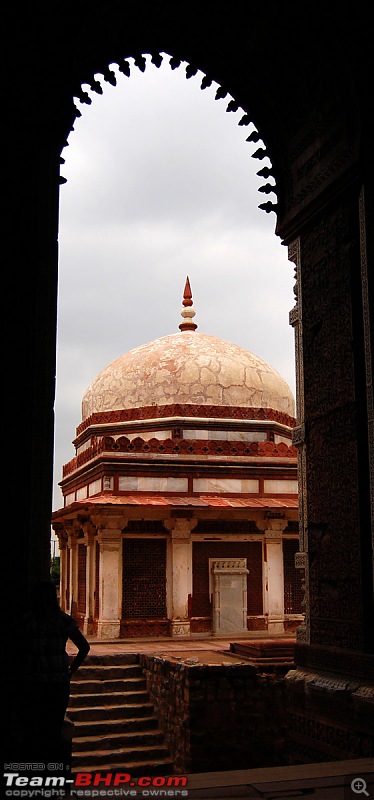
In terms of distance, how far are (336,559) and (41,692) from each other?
2598 millimetres

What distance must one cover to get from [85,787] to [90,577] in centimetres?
1407

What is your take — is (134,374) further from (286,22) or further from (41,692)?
(41,692)

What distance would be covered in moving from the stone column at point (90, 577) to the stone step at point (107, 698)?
5.95 meters

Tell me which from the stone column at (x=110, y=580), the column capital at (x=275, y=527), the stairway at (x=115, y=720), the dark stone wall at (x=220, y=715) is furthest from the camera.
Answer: the column capital at (x=275, y=527)

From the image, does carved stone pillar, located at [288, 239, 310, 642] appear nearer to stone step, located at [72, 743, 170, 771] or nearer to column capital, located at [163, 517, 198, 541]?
stone step, located at [72, 743, 170, 771]

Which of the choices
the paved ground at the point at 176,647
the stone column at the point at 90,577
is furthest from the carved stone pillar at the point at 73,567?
the paved ground at the point at 176,647

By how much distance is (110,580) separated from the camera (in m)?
16.9

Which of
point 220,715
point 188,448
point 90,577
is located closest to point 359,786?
point 220,715

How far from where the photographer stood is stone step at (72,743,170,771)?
32.2ft

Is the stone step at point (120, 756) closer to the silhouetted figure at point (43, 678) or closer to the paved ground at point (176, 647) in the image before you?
the paved ground at point (176, 647)

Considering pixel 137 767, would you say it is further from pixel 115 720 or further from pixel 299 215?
pixel 299 215

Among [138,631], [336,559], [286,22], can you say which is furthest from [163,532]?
[286,22]

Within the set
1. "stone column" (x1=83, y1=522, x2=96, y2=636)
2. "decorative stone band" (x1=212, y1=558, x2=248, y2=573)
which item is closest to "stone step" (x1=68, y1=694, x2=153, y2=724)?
"stone column" (x1=83, y1=522, x2=96, y2=636)

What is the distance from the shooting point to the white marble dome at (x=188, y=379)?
20.5m
